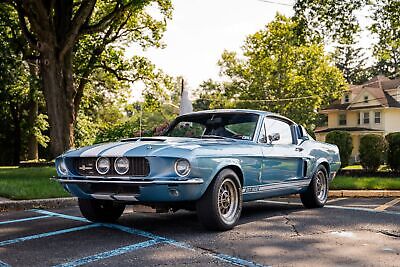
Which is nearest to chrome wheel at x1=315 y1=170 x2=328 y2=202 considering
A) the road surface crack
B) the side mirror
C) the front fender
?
the road surface crack

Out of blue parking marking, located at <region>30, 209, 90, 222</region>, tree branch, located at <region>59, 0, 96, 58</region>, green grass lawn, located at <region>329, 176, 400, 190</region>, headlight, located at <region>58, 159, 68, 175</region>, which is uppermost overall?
tree branch, located at <region>59, 0, 96, 58</region>

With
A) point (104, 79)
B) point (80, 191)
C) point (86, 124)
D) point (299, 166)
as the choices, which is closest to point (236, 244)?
point (80, 191)

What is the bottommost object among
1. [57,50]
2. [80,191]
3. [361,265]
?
[361,265]

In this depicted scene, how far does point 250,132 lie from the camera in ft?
23.0

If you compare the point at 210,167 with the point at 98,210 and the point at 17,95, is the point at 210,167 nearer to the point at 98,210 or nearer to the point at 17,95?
the point at 98,210

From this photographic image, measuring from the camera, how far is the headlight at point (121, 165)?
555 centimetres

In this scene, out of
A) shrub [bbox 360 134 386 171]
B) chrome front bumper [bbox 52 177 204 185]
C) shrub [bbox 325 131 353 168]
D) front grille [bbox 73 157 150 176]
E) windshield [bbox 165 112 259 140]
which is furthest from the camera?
shrub [bbox 325 131 353 168]

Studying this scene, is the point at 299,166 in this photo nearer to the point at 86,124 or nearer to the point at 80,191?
the point at 80,191

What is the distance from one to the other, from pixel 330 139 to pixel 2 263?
14.1 meters

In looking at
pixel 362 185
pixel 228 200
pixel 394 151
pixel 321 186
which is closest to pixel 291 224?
pixel 228 200

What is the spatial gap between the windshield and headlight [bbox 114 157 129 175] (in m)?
1.65

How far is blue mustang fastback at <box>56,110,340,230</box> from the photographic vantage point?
17.8 ft

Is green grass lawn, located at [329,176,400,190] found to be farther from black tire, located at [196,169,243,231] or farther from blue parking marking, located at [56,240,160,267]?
blue parking marking, located at [56,240,160,267]

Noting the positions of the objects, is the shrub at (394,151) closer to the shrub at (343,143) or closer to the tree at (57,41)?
the shrub at (343,143)
